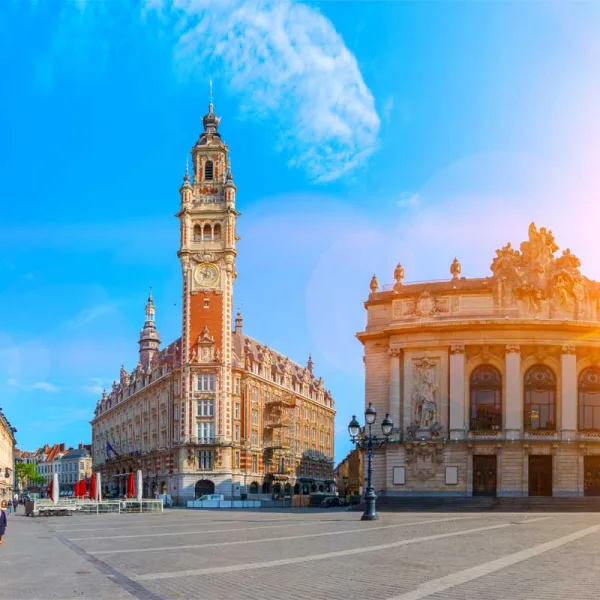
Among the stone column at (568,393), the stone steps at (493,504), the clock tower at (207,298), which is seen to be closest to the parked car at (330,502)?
the stone steps at (493,504)

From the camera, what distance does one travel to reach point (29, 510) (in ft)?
205

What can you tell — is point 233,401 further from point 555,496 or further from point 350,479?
point 555,496

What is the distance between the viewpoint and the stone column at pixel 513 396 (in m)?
61.5

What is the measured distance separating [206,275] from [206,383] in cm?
1255

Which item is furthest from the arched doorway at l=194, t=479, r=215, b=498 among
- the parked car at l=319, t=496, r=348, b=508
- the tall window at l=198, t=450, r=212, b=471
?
the parked car at l=319, t=496, r=348, b=508

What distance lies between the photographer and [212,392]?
91.3m

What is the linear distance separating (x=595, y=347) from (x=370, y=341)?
1767cm

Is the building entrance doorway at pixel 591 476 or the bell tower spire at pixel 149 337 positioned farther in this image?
the bell tower spire at pixel 149 337

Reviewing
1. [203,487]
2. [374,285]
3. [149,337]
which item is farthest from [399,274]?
[149,337]

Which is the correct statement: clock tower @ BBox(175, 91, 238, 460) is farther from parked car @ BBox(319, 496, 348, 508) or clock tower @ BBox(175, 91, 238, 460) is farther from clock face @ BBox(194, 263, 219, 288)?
parked car @ BBox(319, 496, 348, 508)

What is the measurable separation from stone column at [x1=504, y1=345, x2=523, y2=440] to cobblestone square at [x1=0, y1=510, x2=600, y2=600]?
29.7 metres

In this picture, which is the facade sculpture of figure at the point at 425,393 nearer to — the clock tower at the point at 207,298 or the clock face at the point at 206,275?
the clock tower at the point at 207,298

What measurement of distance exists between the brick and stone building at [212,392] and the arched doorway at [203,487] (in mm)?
111

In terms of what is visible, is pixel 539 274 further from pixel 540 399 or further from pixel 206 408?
pixel 206 408
